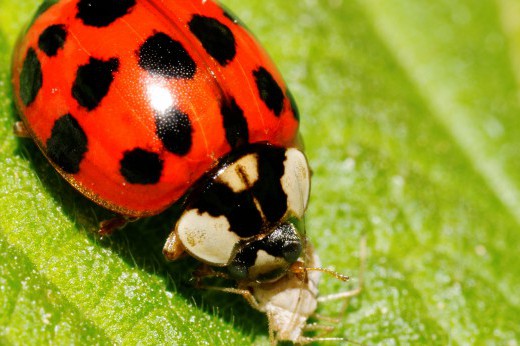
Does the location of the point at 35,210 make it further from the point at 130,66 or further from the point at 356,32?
the point at 356,32

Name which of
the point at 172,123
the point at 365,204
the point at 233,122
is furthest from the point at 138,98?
the point at 365,204

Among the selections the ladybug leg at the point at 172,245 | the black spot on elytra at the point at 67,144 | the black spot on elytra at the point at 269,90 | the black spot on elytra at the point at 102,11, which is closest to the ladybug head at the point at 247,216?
the ladybug leg at the point at 172,245

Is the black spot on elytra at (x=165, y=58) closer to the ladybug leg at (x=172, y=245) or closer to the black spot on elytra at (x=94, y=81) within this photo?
the black spot on elytra at (x=94, y=81)

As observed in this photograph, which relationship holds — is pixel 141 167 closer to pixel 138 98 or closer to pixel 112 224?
pixel 138 98

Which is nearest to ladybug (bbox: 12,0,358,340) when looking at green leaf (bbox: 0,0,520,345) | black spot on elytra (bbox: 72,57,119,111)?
black spot on elytra (bbox: 72,57,119,111)

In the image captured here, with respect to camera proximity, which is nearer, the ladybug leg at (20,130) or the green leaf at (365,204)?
the green leaf at (365,204)

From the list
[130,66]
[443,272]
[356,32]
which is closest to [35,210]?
[130,66]

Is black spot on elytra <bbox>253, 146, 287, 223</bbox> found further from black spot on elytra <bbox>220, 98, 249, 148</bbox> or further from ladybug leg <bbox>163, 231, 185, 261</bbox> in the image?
ladybug leg <bbox>163, 231, 185, 261</bbox>
